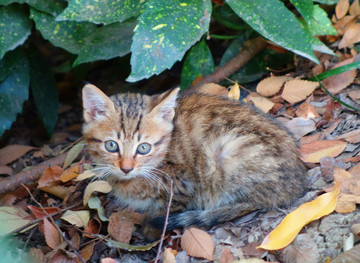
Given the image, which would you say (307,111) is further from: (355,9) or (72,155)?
(72,155)

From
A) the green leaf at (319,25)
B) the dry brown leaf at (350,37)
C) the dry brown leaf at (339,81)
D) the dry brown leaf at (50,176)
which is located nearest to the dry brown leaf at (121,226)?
the dry brown leaf at (50,176)

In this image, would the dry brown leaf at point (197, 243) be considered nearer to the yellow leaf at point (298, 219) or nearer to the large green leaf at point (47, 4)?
the yellow leaf at point (298, 219)

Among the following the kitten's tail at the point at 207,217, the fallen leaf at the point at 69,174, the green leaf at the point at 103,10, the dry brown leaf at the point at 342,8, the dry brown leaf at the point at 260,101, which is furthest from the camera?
the dry brown leaf at the point at 342,8

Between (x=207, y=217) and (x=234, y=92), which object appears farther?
(x=234, y=92)

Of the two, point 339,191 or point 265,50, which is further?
point 265,50

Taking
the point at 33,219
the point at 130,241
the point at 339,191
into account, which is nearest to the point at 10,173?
the point at 33,219

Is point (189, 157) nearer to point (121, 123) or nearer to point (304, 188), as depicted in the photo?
point (121, 123)

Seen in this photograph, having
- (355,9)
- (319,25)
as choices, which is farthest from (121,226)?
(355,9)
